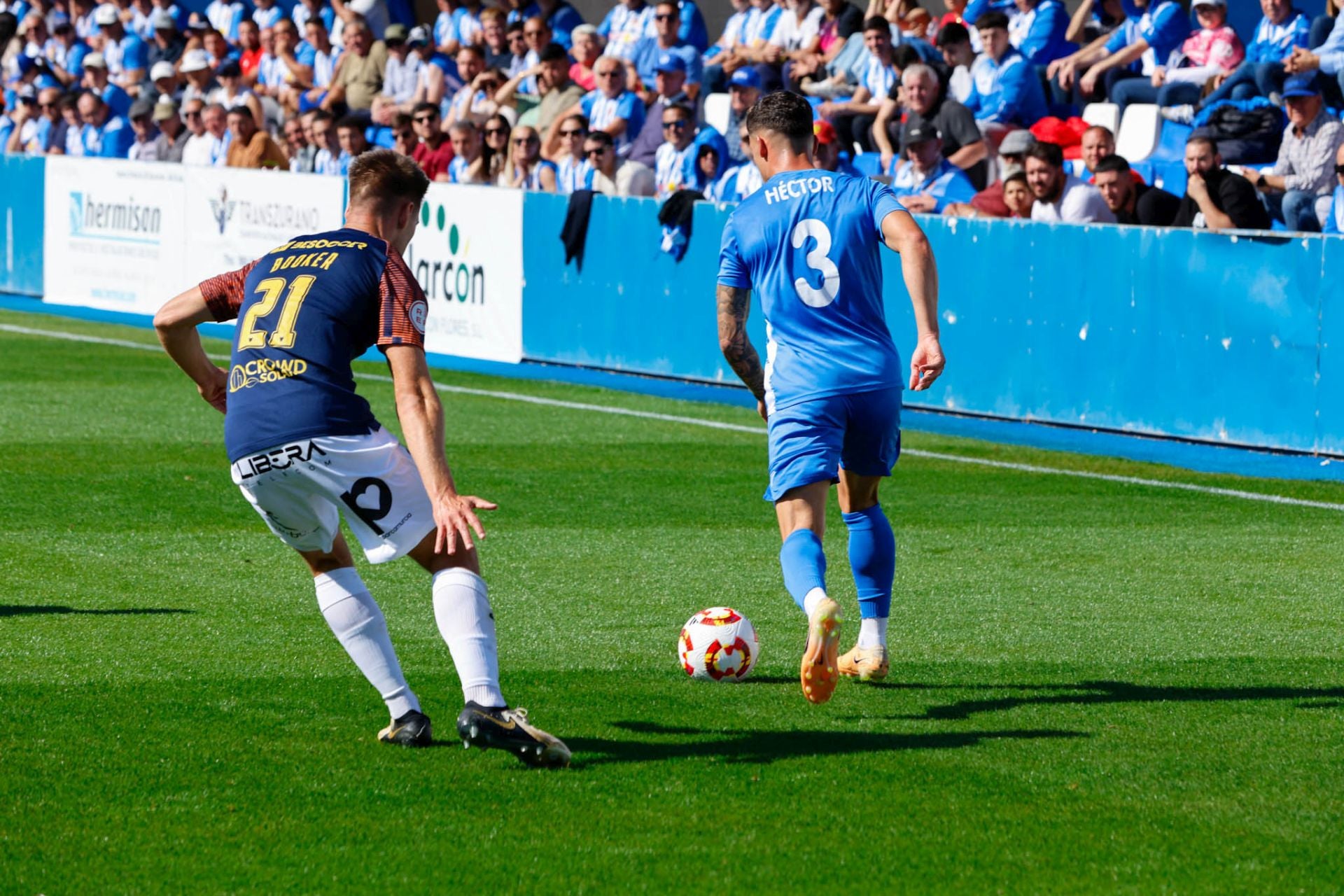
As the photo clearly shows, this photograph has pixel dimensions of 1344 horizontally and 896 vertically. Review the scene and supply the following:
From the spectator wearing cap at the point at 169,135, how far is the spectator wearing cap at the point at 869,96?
9662mm

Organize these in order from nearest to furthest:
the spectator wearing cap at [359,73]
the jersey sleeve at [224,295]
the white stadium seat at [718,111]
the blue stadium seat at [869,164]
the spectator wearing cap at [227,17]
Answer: the jersey sleeve at [224,295]
the blue stadium seat at [869,164]
the white stadium seat at [718,111]
the spectator wearing cap at [359,73]
the spectator wearing cap at [227,17]

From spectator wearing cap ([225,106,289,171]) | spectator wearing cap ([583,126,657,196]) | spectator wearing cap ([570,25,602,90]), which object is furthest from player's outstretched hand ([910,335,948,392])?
spectator wearing cap ([225,106,289,171])

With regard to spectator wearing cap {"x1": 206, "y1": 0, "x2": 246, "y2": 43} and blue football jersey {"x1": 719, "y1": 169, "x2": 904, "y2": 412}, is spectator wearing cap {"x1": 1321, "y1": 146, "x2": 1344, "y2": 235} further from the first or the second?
spectator wearing cap {"x1": 206, "y1": 0, "x2": 246, "y2": 43}

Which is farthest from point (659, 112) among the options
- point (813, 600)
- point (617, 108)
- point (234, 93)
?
point (813, 600)

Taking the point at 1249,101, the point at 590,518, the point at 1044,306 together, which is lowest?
the point at 590,518

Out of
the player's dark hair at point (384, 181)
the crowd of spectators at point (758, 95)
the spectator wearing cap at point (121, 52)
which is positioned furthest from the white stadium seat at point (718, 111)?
the player's dark hair at point (384, 181)

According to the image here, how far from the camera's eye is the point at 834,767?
560cm

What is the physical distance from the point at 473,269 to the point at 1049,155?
609 centimetres

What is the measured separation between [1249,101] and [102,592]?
10.7 m

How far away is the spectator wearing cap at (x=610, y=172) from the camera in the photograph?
58.0 feet

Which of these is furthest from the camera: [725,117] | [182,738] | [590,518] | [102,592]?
[725,117]

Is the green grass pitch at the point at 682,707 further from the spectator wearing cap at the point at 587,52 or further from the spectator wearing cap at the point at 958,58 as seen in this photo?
the spectator wearing cap at the point at 587,52

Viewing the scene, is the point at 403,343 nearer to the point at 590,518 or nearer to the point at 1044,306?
the point at 590,518

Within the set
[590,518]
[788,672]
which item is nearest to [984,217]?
[590,518]
